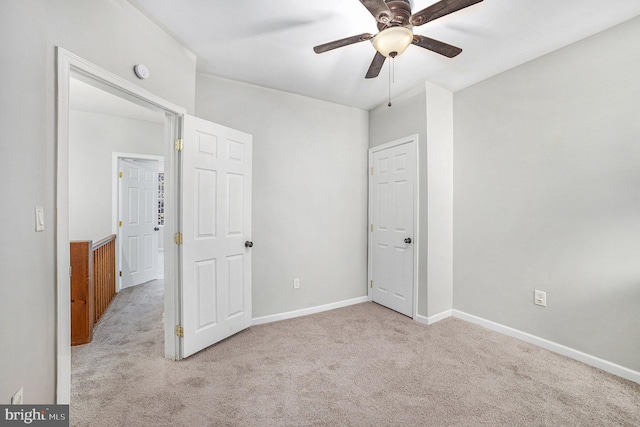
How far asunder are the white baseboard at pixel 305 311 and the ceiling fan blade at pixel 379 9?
2.85m

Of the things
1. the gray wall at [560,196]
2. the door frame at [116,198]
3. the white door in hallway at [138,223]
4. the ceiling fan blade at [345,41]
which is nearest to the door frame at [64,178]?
the ceiling fan blade at [345,41]

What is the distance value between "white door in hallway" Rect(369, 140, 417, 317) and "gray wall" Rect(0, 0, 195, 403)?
2.80 metres

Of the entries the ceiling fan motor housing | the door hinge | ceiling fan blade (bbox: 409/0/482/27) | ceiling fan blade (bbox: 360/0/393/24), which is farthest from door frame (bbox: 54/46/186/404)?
ceiling fan blade (bbox: 409/0/482/27)

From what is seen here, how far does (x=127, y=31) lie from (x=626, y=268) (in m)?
3.86

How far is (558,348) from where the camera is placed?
2324mm

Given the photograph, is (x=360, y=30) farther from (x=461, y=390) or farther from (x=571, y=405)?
(x=571, y=405)

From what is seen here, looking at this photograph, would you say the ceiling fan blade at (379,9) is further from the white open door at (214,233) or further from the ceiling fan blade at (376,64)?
the white open door at (214,233)

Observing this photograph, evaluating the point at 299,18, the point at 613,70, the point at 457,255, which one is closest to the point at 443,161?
the point at 457,255

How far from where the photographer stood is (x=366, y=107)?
3.63 metres

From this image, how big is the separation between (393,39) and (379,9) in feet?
0.64

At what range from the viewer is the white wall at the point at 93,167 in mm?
3914

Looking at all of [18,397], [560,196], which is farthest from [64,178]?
[560,196]

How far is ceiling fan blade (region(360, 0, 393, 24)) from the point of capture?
56.7 inches

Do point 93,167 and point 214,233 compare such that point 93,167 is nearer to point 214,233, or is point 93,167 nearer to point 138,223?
point 138,223
